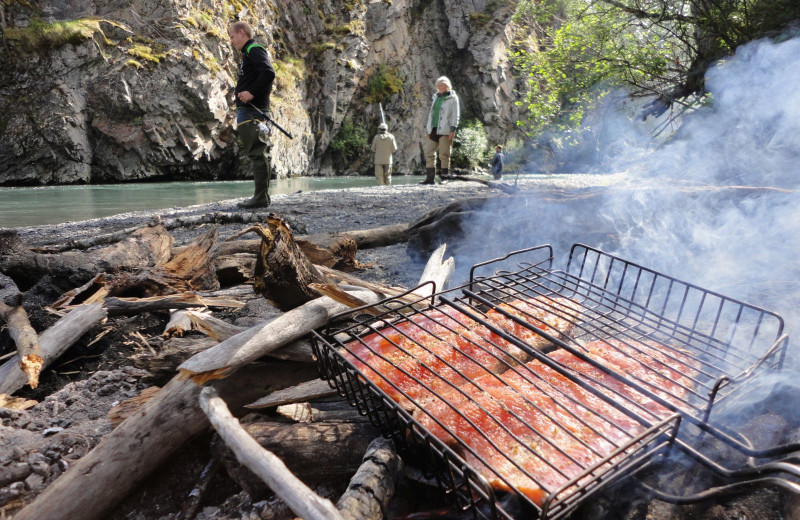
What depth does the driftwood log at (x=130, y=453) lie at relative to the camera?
4.86ft

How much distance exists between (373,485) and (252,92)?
298 inches

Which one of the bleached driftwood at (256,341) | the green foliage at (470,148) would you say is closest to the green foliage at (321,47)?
the green foliage at (470,148)

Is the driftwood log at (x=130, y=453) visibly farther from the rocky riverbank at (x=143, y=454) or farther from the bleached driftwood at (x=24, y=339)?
the bleached driftwood at (x=24, y=339)

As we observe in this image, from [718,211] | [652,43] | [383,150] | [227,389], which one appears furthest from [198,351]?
[383,150]

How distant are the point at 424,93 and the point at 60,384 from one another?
35.1m

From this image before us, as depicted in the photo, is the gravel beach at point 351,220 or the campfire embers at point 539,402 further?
→ the gravel beach at point 351,220

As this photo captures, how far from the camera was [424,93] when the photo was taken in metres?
34.5

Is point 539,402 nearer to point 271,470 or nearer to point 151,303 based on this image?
point 271,470

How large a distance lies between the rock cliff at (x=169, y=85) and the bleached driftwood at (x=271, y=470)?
70.9ft

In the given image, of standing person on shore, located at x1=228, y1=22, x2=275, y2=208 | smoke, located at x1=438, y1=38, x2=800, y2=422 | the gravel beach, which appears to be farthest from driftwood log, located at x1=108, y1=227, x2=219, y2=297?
standing person on shore, located at x1=228, y1=22, x2=275, y2=208

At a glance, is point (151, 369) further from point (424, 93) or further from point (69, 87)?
point (424, 93)

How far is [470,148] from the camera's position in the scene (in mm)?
33531

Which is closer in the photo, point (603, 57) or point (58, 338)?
point (58, 338)

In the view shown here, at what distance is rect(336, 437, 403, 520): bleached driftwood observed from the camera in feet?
4.29
